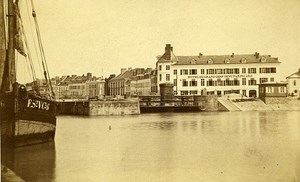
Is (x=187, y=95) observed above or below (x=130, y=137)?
above

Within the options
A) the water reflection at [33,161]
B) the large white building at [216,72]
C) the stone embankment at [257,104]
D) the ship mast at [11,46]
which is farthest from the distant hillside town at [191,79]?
the water reflection at [33,161]

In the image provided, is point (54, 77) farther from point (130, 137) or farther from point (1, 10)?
point (130, 137)

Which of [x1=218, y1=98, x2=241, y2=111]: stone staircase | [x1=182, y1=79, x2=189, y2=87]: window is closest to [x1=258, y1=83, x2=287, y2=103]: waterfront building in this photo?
[x1=218, y1=98, x2=241, y2=111]: stone staircase

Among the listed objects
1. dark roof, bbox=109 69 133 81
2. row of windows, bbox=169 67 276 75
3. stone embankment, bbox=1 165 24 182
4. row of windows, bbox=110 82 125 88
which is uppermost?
row of windows, bbox=169 67 276 75

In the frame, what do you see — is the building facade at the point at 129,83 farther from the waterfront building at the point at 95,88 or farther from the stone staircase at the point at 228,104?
the stone staircase at the point at 228,104

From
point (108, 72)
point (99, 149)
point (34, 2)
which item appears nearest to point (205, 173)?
point (99, 149)

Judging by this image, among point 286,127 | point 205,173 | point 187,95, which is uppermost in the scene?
point 187,95

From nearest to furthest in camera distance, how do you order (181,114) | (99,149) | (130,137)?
(99,149) < (130,137) < (181,114)

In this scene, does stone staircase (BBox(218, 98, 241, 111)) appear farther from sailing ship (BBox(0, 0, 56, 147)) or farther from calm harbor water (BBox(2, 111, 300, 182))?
sailing ship (BBox(0, 0, 56, 147))
